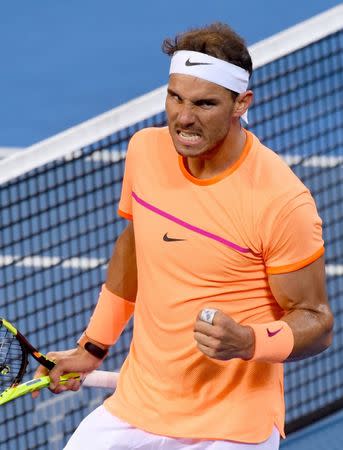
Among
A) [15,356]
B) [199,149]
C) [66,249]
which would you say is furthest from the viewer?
[66,249]

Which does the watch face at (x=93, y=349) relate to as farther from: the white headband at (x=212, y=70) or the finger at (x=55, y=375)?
the white headband at (x=212, y=70)

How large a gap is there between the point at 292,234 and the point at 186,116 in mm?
370

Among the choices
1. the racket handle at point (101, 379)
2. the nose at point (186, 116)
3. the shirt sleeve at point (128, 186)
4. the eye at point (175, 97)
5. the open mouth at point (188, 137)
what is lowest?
the racket handle at point (101, 379)

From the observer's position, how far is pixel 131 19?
9.97 metres

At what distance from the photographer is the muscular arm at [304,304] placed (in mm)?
3121

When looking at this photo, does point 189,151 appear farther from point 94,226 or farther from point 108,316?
point 94,226

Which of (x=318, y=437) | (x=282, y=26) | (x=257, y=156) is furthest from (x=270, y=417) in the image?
(x=282, y=26)

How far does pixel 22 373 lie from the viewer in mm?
3570

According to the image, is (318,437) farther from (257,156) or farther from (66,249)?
(257,156)

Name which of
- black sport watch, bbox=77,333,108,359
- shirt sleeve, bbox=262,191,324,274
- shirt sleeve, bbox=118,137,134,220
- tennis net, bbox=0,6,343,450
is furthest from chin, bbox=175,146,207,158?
tennis net, bbox=0,6,343,450

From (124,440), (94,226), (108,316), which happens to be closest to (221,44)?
(108,316)

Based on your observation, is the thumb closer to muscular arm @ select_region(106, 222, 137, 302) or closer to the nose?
the nose

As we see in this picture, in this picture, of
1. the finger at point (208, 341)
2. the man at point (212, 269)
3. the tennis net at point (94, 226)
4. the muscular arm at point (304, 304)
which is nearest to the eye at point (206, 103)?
the man at point (212, 269)

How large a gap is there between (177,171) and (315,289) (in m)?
0.46
